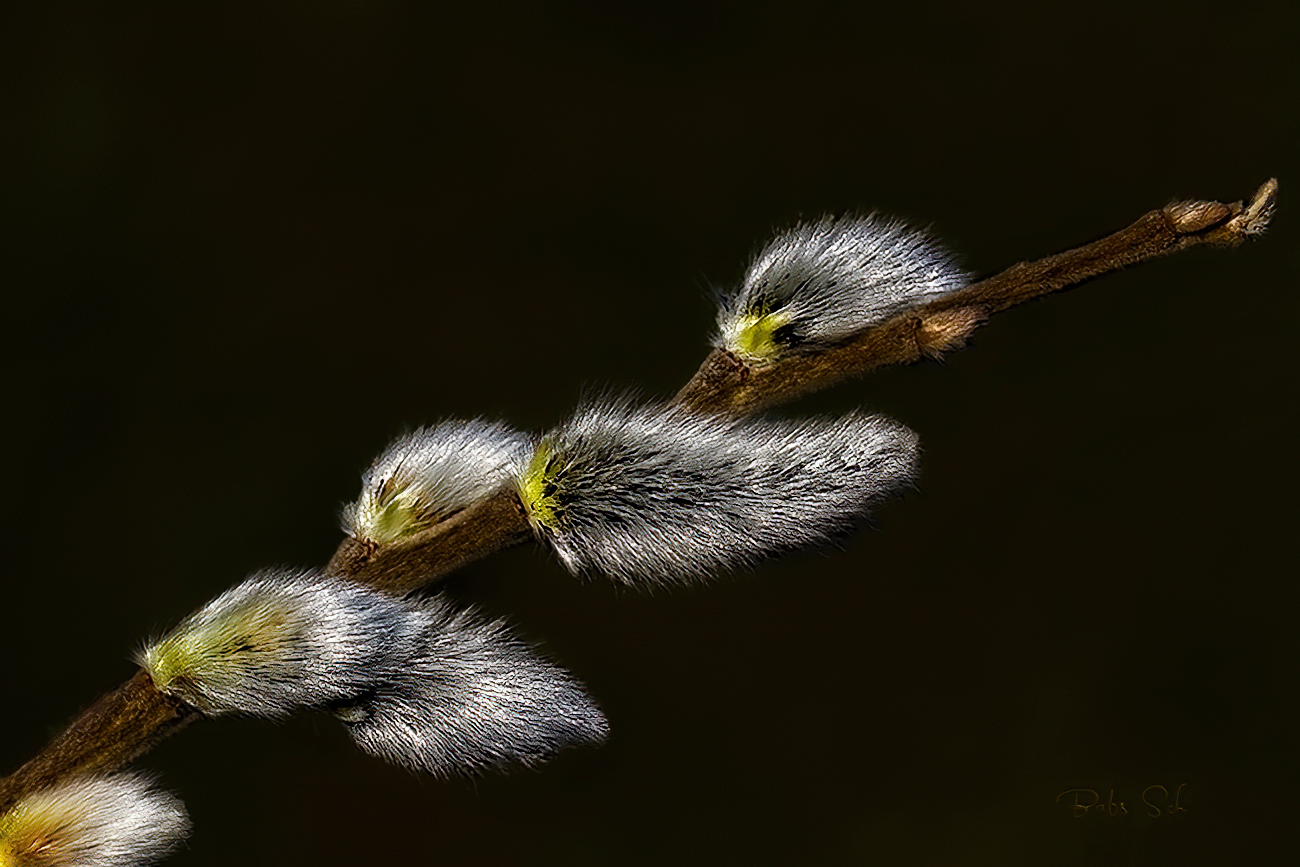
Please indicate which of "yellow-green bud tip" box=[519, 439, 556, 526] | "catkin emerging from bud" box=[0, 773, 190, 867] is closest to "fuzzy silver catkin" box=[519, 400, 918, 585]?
"yellow-green bud tip" box=[519, 439, 556, 526]

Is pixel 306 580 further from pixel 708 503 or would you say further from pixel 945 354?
pixel 945 354

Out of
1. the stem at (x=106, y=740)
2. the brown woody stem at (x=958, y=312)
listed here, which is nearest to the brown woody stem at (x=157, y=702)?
the stem at (x=106, y=740)

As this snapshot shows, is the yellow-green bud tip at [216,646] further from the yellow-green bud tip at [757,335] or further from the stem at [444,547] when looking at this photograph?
the yellow-green bud tip at [757,335]

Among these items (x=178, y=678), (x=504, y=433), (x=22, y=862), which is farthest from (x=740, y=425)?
(x=22, y=862)

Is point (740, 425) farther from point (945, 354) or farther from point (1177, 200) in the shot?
point (1177, 200)

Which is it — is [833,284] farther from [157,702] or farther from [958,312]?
[157,702]
